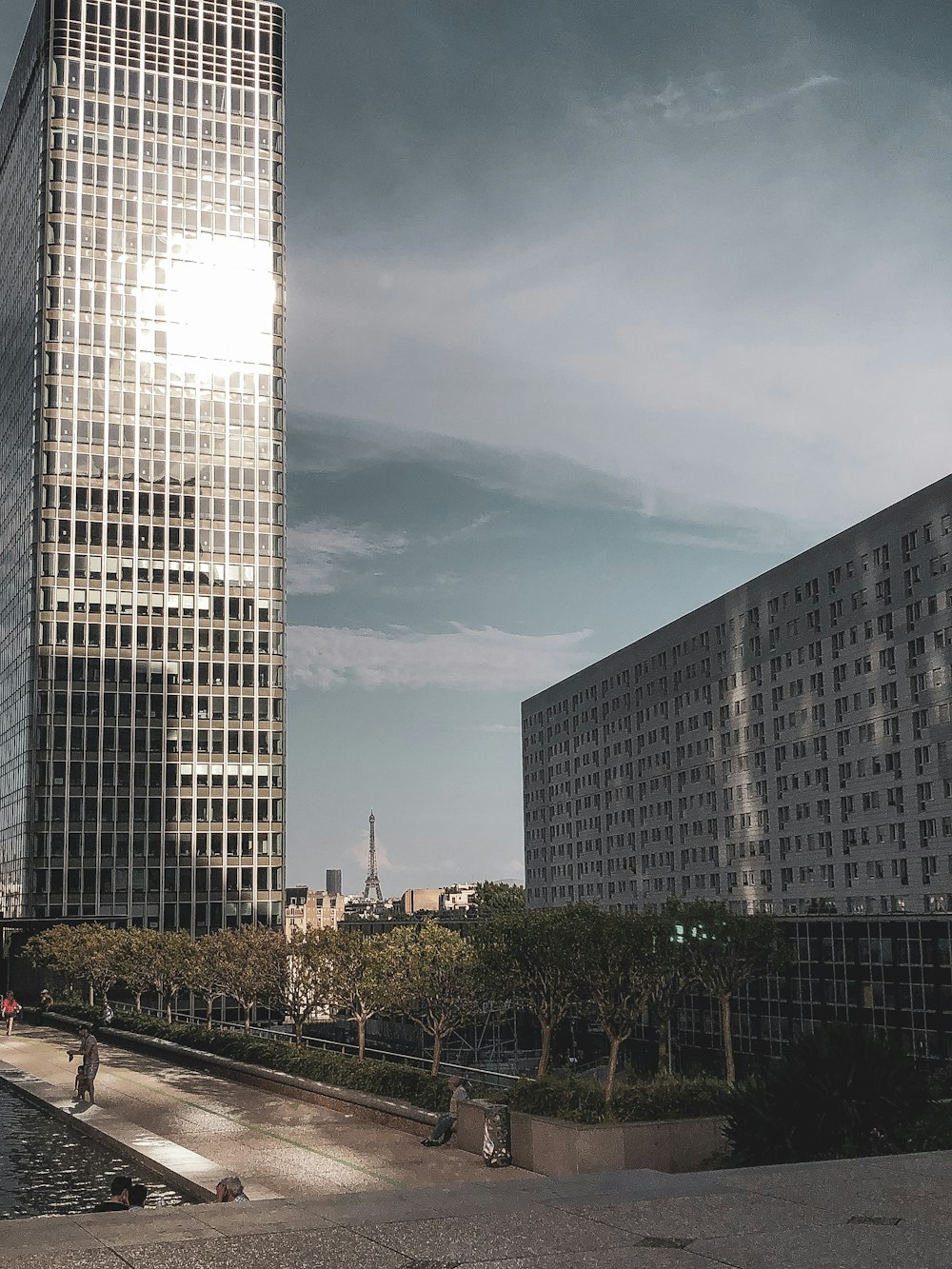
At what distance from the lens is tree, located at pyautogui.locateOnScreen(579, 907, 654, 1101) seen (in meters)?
39.7

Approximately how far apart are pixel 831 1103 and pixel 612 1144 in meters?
5.80

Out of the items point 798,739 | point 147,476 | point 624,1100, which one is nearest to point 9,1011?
point 624,1100

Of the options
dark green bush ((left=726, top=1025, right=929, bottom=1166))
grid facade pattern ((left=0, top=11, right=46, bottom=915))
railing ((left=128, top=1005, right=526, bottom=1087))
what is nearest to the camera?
dark green bush ((left=726, top=1025, right=929, bottom=1166))

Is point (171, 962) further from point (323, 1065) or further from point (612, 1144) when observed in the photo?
point (612, 1144)

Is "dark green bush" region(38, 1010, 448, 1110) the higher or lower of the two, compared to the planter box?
lower

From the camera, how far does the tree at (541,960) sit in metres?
41.2

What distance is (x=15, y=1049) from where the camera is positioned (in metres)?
62.0

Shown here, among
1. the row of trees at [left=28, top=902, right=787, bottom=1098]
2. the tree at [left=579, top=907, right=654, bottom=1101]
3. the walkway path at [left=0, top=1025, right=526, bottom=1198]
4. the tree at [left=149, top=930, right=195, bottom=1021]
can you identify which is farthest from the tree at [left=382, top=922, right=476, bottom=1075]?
the tree at [left=149, top=930, right=195, bottom=1021]

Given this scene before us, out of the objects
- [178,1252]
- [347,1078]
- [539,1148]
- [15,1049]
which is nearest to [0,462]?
[15,1049]

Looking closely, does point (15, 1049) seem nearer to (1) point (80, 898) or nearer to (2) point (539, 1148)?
(2) point (539, 1148)

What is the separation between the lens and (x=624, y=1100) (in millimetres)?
28594

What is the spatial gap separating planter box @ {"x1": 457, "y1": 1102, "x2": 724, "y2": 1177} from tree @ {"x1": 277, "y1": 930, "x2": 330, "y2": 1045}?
947 inches

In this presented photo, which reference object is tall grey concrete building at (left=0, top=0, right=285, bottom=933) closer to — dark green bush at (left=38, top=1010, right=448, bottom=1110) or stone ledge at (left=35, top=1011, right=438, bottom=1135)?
stone ledge at (left=35, top=1011, right=438, bottom=1135)

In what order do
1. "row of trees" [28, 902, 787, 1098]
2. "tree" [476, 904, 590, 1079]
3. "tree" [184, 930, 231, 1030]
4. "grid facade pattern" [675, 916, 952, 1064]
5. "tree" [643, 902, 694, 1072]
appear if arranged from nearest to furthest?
"row of trees" [28, 902, 787, 1098] → "tree" [643, 902, 694, 1072] → "tree" [476, 904, 590, 1079] → "tree" [184, 930, 231, 1030] → "grid facade pattern" [675, 916, 952, 1064]
